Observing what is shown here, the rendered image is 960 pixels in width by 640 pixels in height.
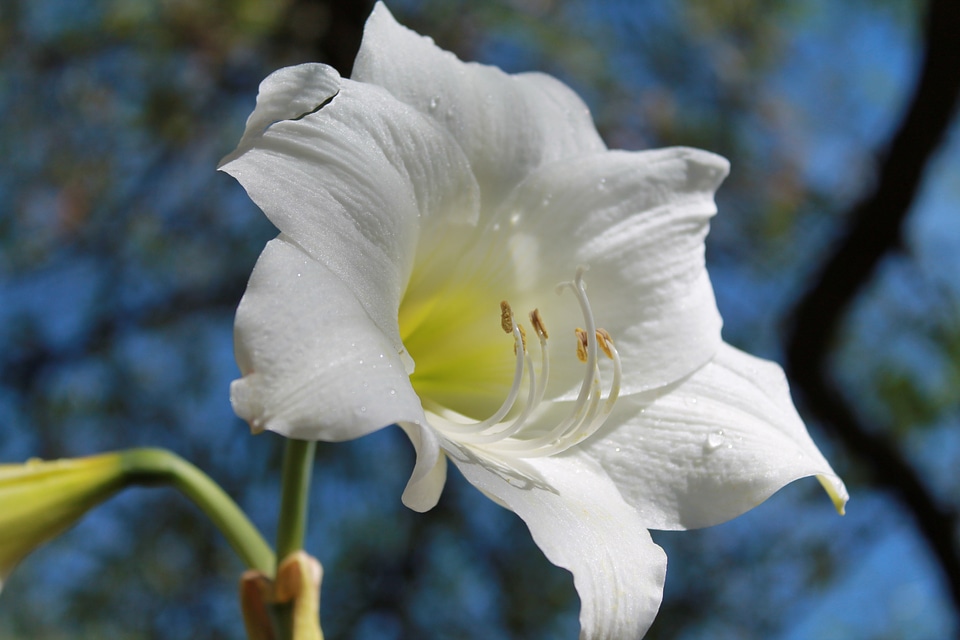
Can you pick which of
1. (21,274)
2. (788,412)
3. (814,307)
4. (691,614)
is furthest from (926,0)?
(21,274)

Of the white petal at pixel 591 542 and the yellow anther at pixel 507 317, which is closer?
the white petal at pixel 591 542

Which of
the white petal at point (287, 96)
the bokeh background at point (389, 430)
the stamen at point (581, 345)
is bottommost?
the bokeh background at point (389, 430)

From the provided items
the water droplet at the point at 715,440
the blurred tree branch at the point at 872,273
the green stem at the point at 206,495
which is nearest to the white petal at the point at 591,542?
the water droplet at the point at 715,440

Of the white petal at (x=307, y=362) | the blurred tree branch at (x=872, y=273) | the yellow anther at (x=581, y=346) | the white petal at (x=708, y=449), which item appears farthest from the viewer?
the blurred tree branch at (x=872, y=273)

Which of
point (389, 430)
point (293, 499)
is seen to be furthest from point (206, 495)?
point (389, 430)

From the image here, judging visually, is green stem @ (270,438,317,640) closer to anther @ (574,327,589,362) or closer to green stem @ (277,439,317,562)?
green stem @ (277,439,317,562)

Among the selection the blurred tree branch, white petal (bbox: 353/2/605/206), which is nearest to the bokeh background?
the blurred tree branch

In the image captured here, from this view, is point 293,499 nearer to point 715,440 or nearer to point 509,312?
point 509,312

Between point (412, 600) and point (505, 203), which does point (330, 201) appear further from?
point (412, 600)

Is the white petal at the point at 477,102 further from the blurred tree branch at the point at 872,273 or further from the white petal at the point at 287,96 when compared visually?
the blurred tree branch at the point at 872,273
